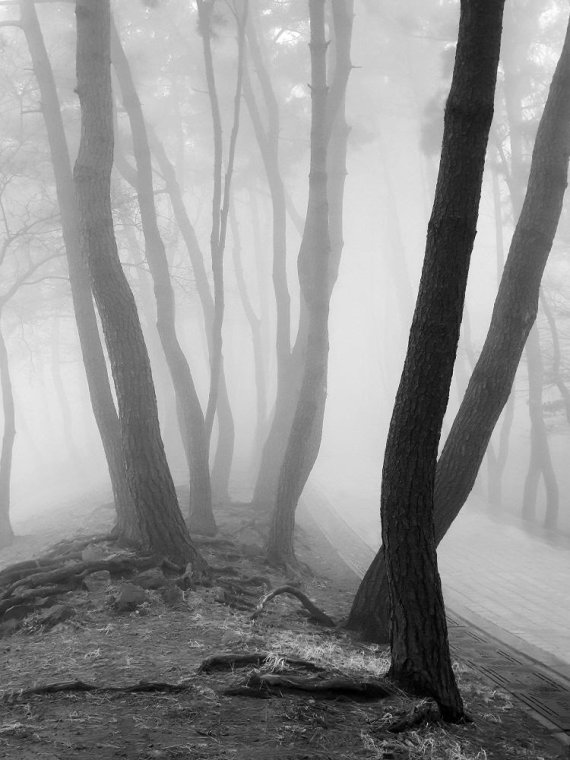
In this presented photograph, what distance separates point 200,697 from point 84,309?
7.06m

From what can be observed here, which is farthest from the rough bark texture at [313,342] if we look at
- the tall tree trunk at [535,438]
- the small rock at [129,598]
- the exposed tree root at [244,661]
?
the tall tree trunk at [535,438]

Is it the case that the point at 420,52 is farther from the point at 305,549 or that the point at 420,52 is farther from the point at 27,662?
the point at 27,662

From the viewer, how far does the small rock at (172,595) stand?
263 inches

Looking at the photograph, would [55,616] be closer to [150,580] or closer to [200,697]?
[150,580]

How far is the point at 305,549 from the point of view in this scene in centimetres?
1141

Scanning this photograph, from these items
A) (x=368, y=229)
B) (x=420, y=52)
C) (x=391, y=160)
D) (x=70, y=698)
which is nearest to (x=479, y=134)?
(x=70, y=698)

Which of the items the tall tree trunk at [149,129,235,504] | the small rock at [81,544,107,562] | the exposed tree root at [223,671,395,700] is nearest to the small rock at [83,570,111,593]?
the small rock at [81,544,107,562]

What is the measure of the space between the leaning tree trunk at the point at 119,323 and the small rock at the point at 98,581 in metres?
0.55

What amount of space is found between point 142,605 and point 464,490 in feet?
10.4

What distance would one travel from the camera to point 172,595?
674cm

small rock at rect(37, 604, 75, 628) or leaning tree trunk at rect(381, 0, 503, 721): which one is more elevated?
leaning tree trunk at rect(381, 0, 503, 721)

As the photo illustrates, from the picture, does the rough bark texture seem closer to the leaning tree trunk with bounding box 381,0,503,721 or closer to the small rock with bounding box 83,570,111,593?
the small rock with bounding box 83,570,111,593

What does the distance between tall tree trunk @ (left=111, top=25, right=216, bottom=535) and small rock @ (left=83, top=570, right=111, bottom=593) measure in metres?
3.38

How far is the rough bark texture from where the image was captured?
9.42 metres
